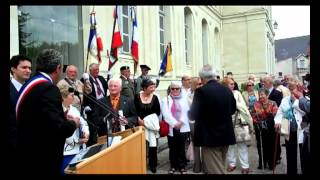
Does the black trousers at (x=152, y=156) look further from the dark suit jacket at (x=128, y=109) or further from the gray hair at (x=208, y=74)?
the gray hair at (x=208, y=74)

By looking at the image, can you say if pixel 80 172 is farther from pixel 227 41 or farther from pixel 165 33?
pixel 227 41

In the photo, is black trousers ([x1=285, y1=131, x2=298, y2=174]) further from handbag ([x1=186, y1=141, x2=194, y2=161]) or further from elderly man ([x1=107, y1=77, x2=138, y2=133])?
elderly man ([x1=107, y1=77, x2=138, y2=133])

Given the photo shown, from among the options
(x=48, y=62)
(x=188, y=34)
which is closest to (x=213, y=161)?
(x=48, y=62)

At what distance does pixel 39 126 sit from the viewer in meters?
2.85

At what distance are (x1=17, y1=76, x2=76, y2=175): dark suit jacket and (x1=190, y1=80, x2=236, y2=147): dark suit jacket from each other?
2.19m

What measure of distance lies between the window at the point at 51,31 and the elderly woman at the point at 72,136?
409cm

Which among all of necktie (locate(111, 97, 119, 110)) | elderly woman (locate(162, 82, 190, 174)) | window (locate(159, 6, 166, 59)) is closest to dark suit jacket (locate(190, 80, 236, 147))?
necktie (locate(111, 97, 119, 110))

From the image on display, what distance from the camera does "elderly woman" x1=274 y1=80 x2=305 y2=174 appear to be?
5.42 metres

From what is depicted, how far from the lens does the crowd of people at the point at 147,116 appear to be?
287 cm

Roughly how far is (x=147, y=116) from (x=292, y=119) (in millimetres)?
2477

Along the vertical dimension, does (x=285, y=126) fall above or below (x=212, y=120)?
below

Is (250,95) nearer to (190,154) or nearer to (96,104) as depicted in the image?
(190,154)

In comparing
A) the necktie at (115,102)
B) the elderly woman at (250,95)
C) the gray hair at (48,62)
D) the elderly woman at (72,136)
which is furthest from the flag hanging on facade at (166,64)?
the gray hair at (48,62)
